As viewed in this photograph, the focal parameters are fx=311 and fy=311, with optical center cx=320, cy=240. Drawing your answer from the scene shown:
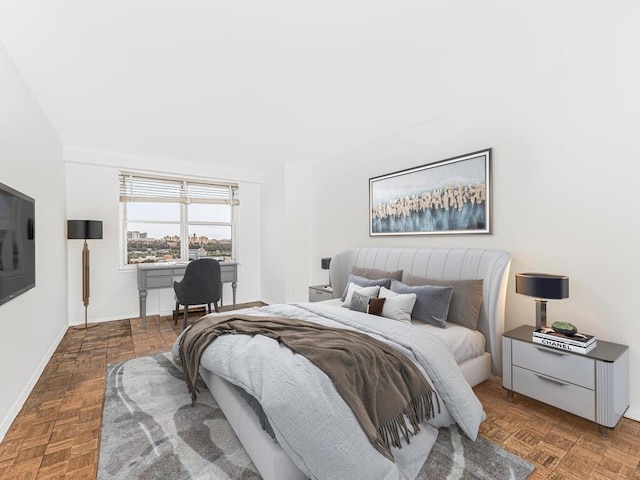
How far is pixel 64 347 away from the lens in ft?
12.0

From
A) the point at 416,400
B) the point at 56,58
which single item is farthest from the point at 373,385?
the point at 56,58

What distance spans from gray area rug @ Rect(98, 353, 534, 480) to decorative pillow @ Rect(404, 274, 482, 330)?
0.94m

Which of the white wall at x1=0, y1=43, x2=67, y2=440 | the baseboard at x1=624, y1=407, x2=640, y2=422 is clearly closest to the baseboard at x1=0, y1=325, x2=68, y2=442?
the white wall at x1=0, y1=43, x2=67, y2=440

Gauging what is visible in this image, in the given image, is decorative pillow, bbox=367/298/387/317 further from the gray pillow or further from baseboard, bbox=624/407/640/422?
baseboard, bbox=624/407/640/422

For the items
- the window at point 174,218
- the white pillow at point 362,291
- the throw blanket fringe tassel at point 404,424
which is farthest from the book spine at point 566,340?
the window at point 174,218

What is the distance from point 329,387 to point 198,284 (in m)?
3.12

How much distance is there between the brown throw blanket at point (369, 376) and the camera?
1581mm

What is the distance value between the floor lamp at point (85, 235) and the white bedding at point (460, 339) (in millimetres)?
4366

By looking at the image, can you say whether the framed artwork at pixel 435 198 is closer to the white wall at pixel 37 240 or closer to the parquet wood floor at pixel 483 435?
the parquet wood floor at pixel 483 435

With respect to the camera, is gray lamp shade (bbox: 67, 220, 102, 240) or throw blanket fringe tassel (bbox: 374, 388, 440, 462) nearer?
throw blanket fringe tassel (bbox: 374, 388, 440, 462)

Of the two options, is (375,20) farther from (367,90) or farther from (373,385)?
(373,385)

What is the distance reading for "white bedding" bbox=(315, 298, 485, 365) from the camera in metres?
2.42

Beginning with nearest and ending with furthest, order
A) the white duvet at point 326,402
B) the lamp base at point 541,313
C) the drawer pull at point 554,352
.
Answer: the white duvet at point 326,402 < the drawer pull at point 554,352 < the lamp base at point 541,313

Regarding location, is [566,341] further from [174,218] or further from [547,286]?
[174,218]
